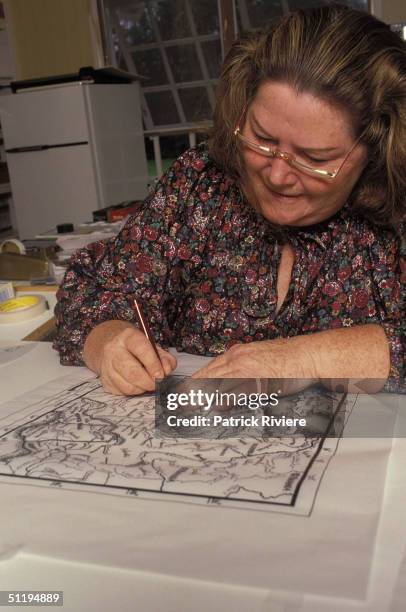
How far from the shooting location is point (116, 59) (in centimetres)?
464

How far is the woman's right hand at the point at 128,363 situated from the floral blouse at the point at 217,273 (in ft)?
0.26

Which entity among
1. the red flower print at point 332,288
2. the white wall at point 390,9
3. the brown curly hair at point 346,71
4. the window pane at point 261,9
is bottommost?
the red flower print at point 332,288

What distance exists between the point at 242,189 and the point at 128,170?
286 centimetres

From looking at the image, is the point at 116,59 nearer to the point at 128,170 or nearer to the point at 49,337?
the point at 128,170

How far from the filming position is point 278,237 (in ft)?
3.40

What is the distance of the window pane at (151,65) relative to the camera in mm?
4590

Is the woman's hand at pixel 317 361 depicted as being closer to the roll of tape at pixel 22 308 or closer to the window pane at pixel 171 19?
the roll of tape at pixel 22 308

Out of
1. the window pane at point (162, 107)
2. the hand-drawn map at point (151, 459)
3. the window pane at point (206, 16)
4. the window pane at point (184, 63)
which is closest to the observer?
the hand-drawn map at point (151, 459)

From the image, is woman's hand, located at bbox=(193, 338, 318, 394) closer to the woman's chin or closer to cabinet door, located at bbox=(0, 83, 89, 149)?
the woman's chin

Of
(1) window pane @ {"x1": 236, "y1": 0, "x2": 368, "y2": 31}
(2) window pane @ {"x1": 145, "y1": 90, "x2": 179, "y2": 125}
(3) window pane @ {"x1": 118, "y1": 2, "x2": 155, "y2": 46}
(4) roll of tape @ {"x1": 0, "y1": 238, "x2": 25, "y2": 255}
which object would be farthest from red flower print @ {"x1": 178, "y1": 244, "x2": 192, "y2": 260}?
(3) window pane @ {"x1": 118, "y1": 2, "x2": 155, "y2": 46}

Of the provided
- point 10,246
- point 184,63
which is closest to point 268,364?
point 10,246

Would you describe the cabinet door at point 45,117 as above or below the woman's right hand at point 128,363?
above

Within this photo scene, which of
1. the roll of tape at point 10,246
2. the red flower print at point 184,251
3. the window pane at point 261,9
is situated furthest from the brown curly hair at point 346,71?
the window pane at point 261,9

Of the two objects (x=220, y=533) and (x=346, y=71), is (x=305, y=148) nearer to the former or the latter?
(x=346, y=71)
